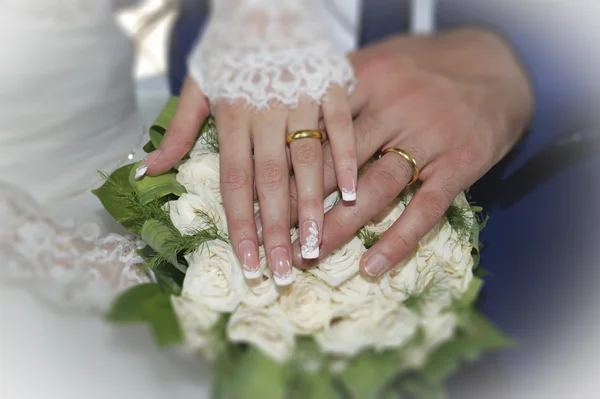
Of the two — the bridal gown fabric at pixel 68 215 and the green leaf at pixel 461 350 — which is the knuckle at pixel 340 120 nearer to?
the bridal gown fabric at pixel 68 215

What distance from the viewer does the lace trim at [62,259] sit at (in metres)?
0.44

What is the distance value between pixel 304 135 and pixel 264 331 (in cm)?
30

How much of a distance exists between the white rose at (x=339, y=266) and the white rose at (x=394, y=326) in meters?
0.05

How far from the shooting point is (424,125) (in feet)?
2.17

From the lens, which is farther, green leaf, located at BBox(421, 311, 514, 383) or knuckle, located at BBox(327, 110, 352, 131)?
knuckle, located at BBox(327, 110, 352, 131)

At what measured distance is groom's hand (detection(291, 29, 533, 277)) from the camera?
515 mm

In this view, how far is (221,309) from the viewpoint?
398 millimetres

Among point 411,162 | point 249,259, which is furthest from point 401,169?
point 249,259

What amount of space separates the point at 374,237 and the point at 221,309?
199 mm

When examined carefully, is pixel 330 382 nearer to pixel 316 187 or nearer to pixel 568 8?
pixel 316 187

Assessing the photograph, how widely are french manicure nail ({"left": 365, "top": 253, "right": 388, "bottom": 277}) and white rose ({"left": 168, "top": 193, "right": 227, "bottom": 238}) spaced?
6.3 inches

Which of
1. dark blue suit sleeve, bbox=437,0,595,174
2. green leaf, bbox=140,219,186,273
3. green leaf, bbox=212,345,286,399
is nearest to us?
green leaf, bbox=212,345,286,399

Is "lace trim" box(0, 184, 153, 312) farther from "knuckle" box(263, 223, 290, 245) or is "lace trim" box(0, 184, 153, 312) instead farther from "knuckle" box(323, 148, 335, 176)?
"knuckle" box(323, 148, 335, 176)

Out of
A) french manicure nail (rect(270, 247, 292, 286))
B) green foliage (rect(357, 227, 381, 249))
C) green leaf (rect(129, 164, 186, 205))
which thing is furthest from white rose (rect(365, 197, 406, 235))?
green leaf (rect(129, 164, 186, 205))
